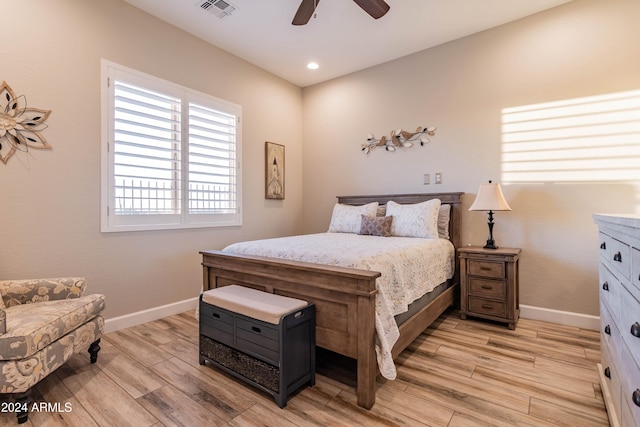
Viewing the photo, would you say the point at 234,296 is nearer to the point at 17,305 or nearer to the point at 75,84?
the point at 17,305

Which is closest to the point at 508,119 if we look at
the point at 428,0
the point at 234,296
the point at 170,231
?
the point at 428,0

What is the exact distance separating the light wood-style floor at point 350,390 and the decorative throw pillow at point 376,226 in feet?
3.86

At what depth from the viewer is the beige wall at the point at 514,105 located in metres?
2.79

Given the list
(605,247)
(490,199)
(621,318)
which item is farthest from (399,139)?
(621,318)

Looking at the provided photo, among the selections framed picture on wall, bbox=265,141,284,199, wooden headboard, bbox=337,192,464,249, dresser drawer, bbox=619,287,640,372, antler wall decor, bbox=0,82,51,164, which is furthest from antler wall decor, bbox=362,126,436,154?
antler wall decor, bbox=0,82,51,164

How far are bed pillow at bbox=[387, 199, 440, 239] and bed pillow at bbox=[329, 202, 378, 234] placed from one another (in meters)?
0.37

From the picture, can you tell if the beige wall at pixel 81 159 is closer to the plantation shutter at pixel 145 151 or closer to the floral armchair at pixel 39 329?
the plantation shutter at pixel 145 151

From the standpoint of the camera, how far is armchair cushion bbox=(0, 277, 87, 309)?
78.6 inches

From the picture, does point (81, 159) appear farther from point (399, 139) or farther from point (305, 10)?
point (399, 139)

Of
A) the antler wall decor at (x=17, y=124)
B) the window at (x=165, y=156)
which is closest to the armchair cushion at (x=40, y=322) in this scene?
the window at (x=165, y=156)

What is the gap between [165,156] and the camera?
10.3 ft

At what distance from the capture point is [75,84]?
258 centimetres

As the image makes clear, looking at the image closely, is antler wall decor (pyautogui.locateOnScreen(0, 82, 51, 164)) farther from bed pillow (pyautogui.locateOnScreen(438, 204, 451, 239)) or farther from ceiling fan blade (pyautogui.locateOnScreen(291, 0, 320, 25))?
bed pillow (pyautogui.locateOnScreen(438, 204, 451, 239))

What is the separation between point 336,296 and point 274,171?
2893 mm
